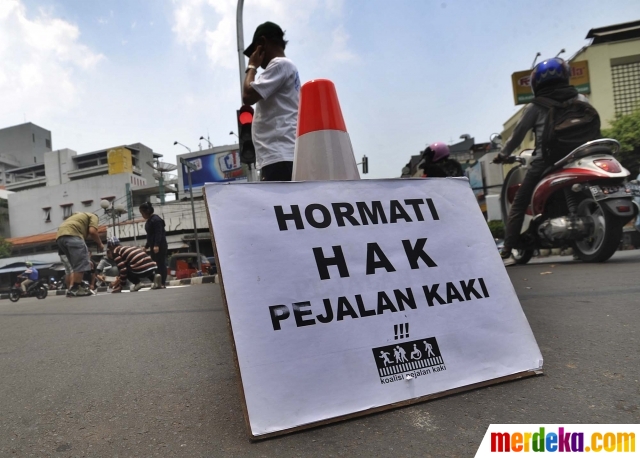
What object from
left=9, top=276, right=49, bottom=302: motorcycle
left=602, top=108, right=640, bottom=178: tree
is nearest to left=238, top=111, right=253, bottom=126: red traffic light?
left=9, top=276, right=49, bottom=302: motorcycle

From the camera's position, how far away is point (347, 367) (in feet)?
4.70

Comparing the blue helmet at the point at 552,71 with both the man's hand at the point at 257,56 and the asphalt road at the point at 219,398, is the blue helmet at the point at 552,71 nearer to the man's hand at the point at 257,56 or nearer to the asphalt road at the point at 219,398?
the asphalt road at the point at 219,398

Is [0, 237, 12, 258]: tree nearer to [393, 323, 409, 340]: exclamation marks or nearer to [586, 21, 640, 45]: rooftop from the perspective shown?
[393, 323, 409, 340]: exclamation marks

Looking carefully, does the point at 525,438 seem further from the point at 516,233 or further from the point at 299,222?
the point at 516,233

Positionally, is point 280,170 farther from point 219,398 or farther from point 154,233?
point 154,233

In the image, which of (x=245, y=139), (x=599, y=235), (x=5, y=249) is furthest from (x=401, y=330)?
(x=5, y=249)

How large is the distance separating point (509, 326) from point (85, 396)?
1.70 m

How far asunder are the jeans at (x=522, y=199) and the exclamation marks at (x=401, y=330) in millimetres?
3694

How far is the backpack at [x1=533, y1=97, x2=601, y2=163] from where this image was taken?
14.3 feet

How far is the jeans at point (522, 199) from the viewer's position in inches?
181

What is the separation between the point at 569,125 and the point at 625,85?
29.7m

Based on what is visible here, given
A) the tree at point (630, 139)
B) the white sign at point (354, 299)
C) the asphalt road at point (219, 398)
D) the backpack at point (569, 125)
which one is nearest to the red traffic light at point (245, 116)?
the backpack at point (569, 125)

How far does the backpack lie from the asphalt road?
1.92 metres

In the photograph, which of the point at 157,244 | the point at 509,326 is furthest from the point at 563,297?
the point at 157,244
